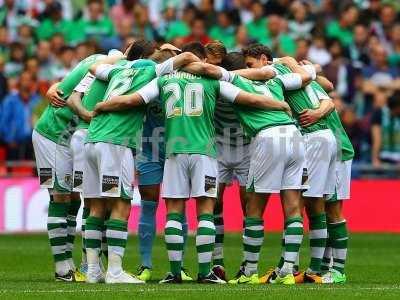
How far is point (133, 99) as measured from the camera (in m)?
14.4

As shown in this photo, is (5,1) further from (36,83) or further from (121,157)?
(121,157)

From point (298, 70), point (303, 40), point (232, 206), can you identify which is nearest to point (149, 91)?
point (298, 70)

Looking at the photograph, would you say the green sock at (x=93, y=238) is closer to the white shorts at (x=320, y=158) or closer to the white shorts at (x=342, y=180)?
the white shorts at (x=320, y=158)

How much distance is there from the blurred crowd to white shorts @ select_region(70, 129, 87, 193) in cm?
1003

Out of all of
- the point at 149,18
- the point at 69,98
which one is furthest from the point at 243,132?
the point at 149,18

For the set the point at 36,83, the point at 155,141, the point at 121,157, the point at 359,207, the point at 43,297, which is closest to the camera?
the point at 43,297

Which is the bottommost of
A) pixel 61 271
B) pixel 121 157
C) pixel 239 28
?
pixel 61 271

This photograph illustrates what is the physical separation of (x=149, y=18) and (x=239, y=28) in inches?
93.4

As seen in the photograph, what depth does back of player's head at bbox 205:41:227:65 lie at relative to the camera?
15.3m

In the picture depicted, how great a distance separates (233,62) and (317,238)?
7.73ft

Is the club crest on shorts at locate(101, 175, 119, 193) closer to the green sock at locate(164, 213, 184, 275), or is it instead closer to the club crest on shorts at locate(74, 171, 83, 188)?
the green sock at locate(164, 213, 184, 275)

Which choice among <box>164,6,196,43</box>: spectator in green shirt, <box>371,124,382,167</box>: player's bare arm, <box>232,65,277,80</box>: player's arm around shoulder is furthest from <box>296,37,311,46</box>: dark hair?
<box>232,65,277,80</box>: player's arm around shoulder

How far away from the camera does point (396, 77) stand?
90.7ft

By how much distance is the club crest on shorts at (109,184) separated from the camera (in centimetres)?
1448
